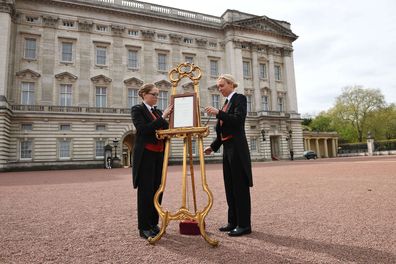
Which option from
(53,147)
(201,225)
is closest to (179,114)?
(201,225)

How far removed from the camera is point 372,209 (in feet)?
17.5

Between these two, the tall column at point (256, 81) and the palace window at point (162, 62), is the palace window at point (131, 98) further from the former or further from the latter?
the tall column at point (256, 81)

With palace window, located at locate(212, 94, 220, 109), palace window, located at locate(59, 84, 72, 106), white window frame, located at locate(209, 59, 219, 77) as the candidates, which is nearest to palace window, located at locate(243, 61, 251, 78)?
white window frame, located at locate(209, 59, 219, 77)

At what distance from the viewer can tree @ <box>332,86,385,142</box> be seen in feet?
186

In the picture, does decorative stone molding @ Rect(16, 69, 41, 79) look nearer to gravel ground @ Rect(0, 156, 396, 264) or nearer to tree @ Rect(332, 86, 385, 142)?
gravel ground @ Rect(0, 156, 396, 264)

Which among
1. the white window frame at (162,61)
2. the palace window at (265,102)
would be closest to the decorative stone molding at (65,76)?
the white window frame at (162,61)

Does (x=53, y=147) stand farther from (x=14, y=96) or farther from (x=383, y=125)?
(x=383, y=125)

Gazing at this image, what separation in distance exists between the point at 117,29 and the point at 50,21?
253 inches

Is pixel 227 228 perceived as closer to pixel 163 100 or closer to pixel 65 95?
pixel 65 95

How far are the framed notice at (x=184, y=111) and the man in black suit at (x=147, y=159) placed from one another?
0.12 metres

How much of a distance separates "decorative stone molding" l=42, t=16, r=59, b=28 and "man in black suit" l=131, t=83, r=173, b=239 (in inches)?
1158

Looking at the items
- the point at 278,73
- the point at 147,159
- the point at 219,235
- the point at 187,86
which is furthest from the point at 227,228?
the point at 278,73

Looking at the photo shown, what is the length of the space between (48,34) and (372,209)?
103 ft

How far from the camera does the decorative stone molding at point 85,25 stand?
29.7 metres
